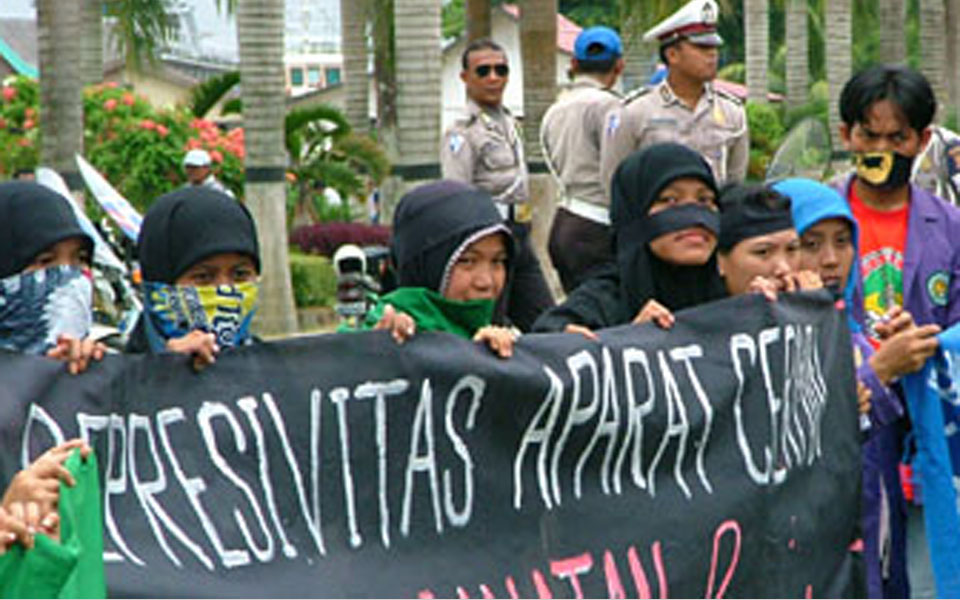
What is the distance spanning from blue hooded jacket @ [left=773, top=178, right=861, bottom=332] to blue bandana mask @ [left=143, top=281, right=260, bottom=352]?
4.98 feet

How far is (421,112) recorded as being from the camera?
623 inches

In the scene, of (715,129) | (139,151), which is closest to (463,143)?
(715,129)

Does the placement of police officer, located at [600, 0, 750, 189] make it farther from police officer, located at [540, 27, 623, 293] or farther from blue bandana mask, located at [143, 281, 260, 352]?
blue bandana mask, located at [143, 281, 260, 352]

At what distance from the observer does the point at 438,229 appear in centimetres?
529

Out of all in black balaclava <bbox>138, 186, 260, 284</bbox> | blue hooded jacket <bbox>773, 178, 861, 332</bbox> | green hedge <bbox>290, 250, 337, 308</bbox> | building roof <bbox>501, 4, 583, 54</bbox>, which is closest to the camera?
black balaclava <bbox>138, 186, 260, 284</bbox>

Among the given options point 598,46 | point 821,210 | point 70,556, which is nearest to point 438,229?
point 821,210

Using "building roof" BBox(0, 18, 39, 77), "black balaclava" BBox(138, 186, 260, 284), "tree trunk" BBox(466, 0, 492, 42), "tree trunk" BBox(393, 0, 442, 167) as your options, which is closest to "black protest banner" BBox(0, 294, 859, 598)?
"black balaclava" BBox(138, 186, 260, 284)

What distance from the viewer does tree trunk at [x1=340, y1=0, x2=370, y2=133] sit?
2889 centimetres

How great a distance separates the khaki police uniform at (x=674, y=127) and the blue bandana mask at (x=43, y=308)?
366cm

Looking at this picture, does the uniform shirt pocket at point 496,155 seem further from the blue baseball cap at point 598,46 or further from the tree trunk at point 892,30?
the tree trunk at point 892,30

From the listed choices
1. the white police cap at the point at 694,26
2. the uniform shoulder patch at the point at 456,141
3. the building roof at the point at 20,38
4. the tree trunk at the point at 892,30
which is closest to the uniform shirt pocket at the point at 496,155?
the uniform shoulder patch at the point at 456,141

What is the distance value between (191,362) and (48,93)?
13238 mm

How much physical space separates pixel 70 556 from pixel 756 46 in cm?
3270

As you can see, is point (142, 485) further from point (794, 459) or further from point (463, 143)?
point (463, 143)
